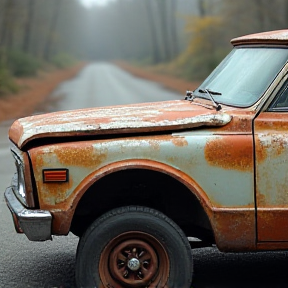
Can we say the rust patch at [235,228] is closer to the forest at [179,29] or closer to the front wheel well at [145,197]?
the front wheel well at [145,197]

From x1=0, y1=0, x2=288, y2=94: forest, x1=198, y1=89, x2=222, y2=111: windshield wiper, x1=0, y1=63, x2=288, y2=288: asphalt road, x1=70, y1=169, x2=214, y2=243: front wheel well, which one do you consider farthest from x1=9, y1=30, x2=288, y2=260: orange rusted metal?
x1=0, y1=0, x2=288, y2=94: forest

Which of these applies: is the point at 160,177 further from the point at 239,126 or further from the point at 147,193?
the point at 239,126

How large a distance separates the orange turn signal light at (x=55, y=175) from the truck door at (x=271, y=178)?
130 cm

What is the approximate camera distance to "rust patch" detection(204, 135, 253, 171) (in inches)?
178

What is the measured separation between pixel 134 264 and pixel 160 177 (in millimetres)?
647

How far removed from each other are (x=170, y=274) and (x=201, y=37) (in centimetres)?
4002

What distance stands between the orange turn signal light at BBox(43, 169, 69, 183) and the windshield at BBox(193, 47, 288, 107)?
1383mm

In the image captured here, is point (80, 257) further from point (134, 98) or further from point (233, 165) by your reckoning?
point (134, 98)

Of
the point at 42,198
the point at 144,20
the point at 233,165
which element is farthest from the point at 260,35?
the point at 144,20

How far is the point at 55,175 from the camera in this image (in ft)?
14.8

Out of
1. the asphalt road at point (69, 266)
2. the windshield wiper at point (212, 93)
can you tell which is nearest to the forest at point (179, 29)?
the asphalt road at point (69, 266)

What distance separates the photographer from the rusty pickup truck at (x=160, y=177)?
4496mm

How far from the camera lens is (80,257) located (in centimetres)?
452

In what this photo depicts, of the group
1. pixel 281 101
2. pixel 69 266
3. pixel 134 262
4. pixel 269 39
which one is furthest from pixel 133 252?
pixel 269 39
